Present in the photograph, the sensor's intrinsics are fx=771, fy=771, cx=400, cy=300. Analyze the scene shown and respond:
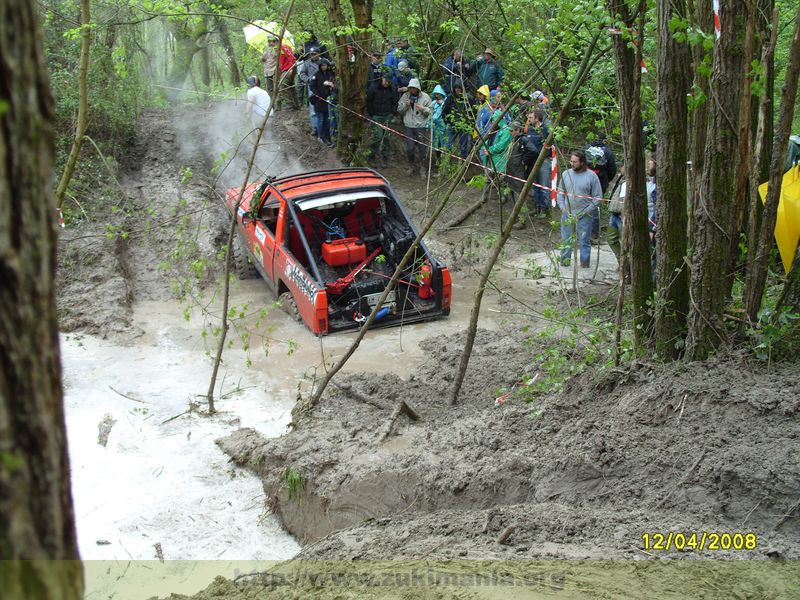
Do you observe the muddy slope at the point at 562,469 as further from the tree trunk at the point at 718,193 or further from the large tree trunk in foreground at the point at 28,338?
the large tree trunk in foreground at the point at 28,338

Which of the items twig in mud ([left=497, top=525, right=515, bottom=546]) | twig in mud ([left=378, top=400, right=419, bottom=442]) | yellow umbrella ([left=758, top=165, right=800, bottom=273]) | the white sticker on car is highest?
yellow umbrella ([left=758, top=165, right=800, bottom=273])

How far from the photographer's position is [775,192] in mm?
5230

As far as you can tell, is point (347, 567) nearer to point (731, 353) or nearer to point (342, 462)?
point (342, 462)

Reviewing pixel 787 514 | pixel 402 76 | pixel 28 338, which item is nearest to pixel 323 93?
pixel 402 76

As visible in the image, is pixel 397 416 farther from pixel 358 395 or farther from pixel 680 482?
pixel 680 482

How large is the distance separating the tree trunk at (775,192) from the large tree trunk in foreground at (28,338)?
16.1 feet

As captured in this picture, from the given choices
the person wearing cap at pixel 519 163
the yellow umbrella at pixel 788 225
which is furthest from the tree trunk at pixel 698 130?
the person wearing cap at pixel 519 163

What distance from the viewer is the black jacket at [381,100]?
1551 centimetres

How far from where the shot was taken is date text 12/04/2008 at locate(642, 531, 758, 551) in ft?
12.2

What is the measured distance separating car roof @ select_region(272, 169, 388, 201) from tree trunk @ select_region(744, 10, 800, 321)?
613cm

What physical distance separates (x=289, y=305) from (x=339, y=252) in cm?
107

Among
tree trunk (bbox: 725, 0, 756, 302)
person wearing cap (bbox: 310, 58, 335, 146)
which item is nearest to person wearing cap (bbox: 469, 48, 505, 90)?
person wearing cap (bbox: 310, 58, 335, 146)

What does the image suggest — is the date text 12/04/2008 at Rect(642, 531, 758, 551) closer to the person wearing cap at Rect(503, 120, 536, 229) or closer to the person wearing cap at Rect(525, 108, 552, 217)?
the person wearing cap at Rect(503, 120, 536, 229)

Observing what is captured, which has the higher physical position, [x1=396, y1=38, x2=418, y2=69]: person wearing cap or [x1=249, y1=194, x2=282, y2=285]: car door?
[x1=396, y1=38, x2=418, y2=69]: person wearing cap
